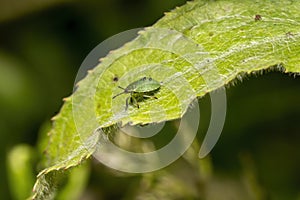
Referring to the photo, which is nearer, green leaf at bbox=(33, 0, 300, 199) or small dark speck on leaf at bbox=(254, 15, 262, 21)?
green leaf at bbox=(33, 0, 300, 199)

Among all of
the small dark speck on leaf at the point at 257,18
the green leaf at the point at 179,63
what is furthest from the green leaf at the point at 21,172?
the small dark speck on leaf at the point at 257,18

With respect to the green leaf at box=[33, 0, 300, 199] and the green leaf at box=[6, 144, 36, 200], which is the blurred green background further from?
the green leaf at box=[33, 0, 300, 199]

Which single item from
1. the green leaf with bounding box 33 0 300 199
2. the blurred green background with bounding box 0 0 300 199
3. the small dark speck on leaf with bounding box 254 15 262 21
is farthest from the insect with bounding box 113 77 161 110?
the blurred green background with bounding box 0 0 300 199

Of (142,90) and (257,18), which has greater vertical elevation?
(257,18)

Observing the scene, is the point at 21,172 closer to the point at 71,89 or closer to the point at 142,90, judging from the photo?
the point at 142,90

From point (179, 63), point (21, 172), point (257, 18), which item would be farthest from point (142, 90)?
point (21, 172)

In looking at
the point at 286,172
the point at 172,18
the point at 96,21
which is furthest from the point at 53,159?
the point at 96,21
